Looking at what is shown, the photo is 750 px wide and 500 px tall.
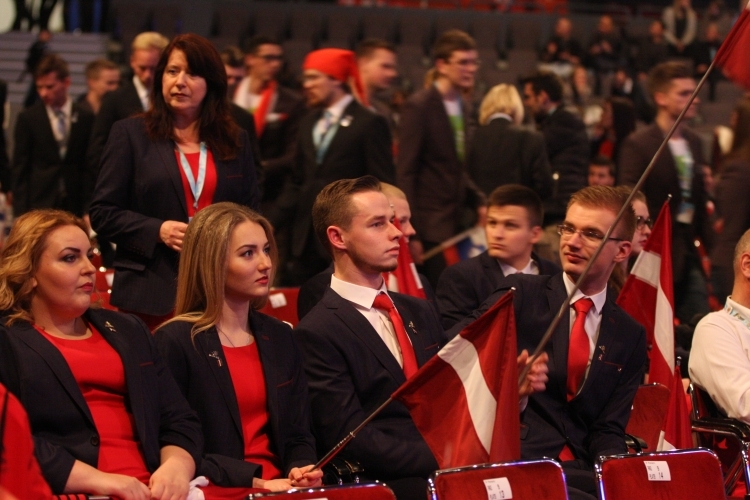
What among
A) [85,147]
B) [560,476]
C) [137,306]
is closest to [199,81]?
[137,306]

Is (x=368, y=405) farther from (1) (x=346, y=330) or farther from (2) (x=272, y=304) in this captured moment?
(2) (x=272, y=304)

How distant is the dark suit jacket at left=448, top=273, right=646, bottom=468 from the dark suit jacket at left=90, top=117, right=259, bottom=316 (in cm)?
121

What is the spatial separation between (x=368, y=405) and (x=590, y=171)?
16.0 ft

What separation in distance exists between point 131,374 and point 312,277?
149 centimetres

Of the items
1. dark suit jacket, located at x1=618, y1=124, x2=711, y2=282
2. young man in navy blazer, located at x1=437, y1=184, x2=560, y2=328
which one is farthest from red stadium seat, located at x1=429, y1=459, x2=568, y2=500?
dark suit jacket, located at x1=618, y1=124, x2=711, y2=282

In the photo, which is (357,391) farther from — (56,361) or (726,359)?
(726,359)

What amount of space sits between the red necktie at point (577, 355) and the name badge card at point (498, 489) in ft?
3.07

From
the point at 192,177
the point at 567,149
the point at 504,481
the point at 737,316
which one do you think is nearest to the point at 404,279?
the point at 192,177

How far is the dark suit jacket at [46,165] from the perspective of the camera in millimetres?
7539

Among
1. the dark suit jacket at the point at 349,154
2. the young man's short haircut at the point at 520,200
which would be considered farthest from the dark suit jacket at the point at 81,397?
the dark suit jacket at the point at 349,154

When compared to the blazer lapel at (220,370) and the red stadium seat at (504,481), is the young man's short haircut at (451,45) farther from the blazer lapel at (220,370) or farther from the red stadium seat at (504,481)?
the red stadium seat at (504,481)

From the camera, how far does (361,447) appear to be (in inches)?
145

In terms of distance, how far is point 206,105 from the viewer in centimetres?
445

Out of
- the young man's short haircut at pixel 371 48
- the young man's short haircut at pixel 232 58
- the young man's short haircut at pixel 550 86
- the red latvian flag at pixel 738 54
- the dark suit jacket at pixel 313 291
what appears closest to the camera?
the red latvian flag at pixel 738 54
